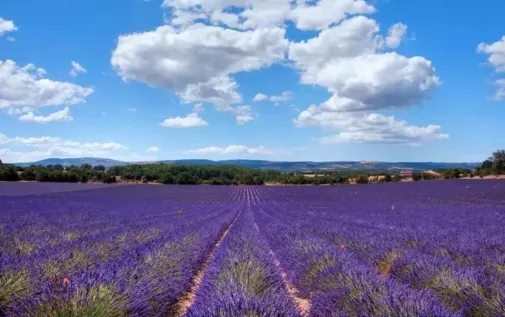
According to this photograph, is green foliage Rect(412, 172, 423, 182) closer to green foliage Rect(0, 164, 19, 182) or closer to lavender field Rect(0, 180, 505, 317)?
lavender field Rect(0, 180, 505, 317)

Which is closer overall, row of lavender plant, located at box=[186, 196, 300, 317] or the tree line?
row of lavender plant, located at box=[186, 196, 300, 317]

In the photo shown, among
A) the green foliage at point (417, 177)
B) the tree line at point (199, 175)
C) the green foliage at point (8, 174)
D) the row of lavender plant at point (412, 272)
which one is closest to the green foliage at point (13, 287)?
the row of lavender plant at point (412, 272)

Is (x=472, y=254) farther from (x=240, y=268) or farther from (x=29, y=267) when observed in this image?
(x=29, y=267)

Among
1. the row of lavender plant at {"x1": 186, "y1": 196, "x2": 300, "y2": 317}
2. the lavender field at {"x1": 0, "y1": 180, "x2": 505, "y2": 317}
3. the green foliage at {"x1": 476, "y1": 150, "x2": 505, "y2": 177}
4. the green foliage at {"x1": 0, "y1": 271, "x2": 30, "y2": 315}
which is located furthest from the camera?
the green foliage at {"x1": 476, "y1": 150, "x2": 505, "y2": 177}

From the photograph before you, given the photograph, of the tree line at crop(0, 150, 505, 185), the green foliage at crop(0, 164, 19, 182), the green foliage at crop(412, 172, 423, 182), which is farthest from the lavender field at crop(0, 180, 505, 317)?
the green foliage at crop(0, 164, 19, 182)

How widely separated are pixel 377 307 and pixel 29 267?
361 cm

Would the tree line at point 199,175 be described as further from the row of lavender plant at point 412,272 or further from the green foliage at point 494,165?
the row of lavender plant at point 412,272

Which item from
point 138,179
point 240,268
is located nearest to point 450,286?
point 240,268

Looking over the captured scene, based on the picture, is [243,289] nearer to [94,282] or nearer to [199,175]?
[94,282]

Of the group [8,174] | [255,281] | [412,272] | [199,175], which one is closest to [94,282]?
[255,281]

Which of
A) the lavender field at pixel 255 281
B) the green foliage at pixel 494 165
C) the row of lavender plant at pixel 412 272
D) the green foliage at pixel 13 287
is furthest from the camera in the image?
the green foliage at pixel 494 165

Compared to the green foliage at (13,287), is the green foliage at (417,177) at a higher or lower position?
lower

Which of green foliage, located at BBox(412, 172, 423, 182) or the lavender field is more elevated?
the lavender field

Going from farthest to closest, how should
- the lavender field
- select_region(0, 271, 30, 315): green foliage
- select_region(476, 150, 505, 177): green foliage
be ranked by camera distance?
select_region(476, 150, 505, 177): green foliage, select_region(0, 271, 30, 315): green foliage, the lavender field
